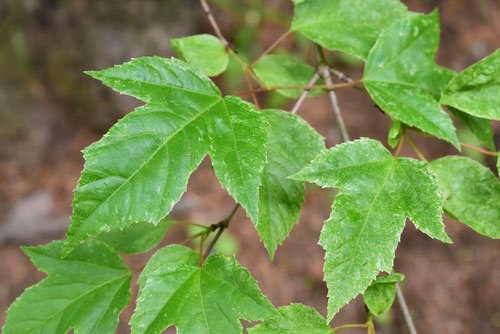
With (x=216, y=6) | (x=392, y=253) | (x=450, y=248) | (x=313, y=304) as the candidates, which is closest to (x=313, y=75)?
(x=392, y=253)

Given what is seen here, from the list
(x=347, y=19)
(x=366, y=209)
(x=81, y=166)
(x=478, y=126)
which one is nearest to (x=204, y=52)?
(x=347, y=19)

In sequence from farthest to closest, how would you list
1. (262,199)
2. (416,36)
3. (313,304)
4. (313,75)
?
(313,304)
(313,75)
(416,36)
(262,199)

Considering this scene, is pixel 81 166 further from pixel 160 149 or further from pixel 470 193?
pixel 470 193

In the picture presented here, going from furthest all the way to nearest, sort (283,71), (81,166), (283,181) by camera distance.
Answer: (81,166)
(283,71)
(283,181)

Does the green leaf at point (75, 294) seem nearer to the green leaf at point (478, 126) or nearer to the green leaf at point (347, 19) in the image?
the green leaf at point (347, 19)

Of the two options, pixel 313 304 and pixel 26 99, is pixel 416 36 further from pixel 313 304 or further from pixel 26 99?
pixel 26 99

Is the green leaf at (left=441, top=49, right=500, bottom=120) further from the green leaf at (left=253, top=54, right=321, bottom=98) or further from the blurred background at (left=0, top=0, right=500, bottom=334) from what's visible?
the blurred background at (left=0, top=0, right=500, bottom=334)

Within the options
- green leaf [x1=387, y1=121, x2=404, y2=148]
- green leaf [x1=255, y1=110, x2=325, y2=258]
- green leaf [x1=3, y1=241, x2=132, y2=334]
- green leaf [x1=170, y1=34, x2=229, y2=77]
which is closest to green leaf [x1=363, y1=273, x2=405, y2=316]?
green leaf [x1=255, y1=110, x2=325, y2=258]
